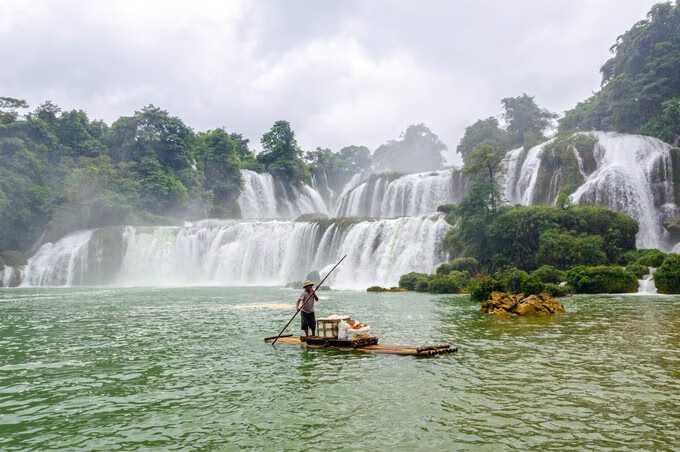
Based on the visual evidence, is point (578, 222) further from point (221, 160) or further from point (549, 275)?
point (221, 160)

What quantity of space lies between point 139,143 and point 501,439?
64490mm

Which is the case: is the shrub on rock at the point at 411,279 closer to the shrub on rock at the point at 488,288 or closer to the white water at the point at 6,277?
the shrub on rock at the point at 488,288

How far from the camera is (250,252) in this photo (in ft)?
149

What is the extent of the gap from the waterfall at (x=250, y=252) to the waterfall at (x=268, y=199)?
2091cm

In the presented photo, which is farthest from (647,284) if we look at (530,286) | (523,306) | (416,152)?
(416,152)

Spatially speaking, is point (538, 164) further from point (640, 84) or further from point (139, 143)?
point (139, 143)

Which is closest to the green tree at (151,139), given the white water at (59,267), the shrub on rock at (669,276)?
the white water at (59,267)

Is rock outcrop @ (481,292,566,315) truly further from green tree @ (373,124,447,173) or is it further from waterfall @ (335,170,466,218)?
green tree @ (373,124,447,173)

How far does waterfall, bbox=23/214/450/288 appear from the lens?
3809 cm

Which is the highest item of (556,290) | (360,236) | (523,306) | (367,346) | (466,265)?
(360,236)

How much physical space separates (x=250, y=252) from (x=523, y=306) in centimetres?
3127

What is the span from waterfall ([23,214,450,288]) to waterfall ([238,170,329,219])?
2091 cm

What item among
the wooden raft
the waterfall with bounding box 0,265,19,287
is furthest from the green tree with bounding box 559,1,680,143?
the waterfall with bounding box 0,265,19,287

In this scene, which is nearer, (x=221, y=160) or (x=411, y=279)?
(x=411, y=279)
